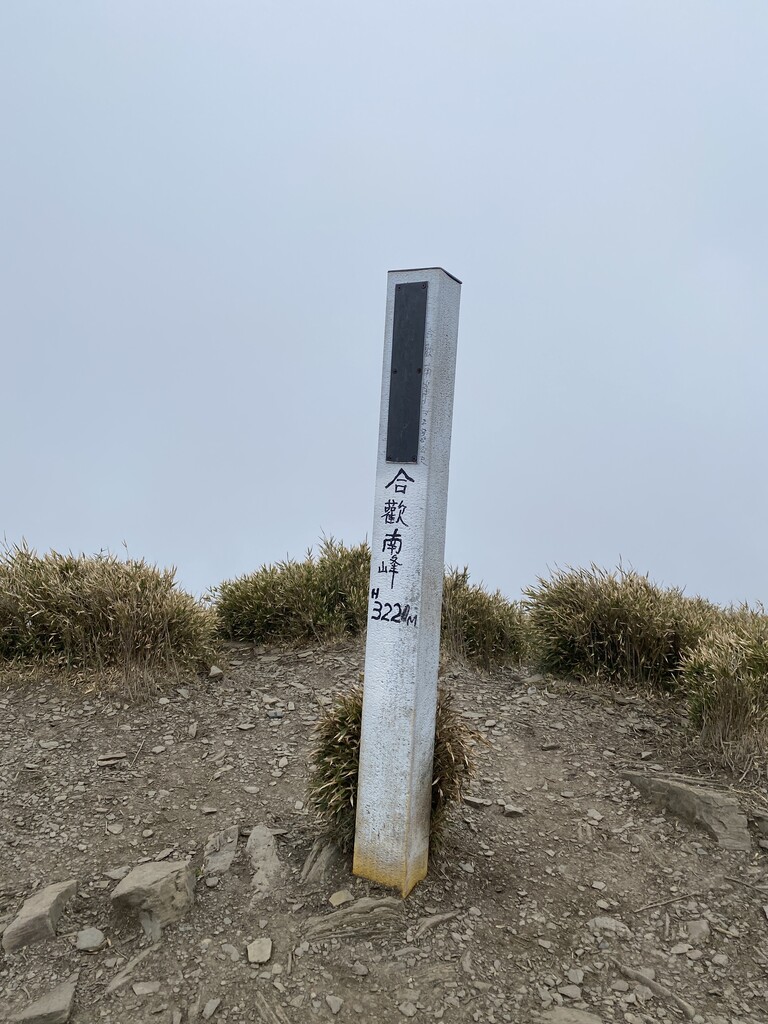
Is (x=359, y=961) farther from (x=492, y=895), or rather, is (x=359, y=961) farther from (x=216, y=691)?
(x=216, y=691)

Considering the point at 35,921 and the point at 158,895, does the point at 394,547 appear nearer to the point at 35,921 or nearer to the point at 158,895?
the point at 158,895

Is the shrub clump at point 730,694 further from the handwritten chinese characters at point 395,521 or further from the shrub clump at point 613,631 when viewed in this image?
the handwritten chinese characters at point 395,521

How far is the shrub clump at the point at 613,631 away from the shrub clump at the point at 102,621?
3.51m

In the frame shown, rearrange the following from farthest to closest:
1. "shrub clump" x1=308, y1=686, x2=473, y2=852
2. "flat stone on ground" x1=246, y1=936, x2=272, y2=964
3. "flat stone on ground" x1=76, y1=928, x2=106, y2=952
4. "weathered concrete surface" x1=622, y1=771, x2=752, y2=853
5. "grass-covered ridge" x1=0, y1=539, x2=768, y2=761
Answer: "grass-covered ridge" x1=0, y1=539, x2=768, y2=761
"weathered concrete surface" x1=622, y1=771, x2=752, y2=853
"shrub clump" x1=308, y1=686, x2=473, y2=852
"flat stone on ground" x1=76, y1=928, x2=106, y2=952
"flat stone on ground" x1=246, y1=936, x2=272, y2=964

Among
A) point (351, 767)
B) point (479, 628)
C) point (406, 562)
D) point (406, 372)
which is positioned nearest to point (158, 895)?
point (351, 767)

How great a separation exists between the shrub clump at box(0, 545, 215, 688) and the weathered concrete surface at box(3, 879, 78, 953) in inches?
110

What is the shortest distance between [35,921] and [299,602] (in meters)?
4.49

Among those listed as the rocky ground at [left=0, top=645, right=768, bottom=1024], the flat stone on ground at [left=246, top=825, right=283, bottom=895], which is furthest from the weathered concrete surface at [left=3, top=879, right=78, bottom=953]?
the flat stone on ground at [left=246, top=825, right=283, bottom=895]

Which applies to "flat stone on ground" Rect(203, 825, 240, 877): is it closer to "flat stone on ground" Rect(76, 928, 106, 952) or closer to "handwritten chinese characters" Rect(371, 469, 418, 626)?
"flat stone on ground" Rect(76, 928, 106, 952)

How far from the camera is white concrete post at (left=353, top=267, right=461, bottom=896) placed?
449 centimetres

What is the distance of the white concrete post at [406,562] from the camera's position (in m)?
4.49

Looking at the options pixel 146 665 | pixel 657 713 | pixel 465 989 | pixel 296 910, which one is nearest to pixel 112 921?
pixel 296 910

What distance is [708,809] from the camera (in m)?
5.80

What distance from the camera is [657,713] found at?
24.4 feet
